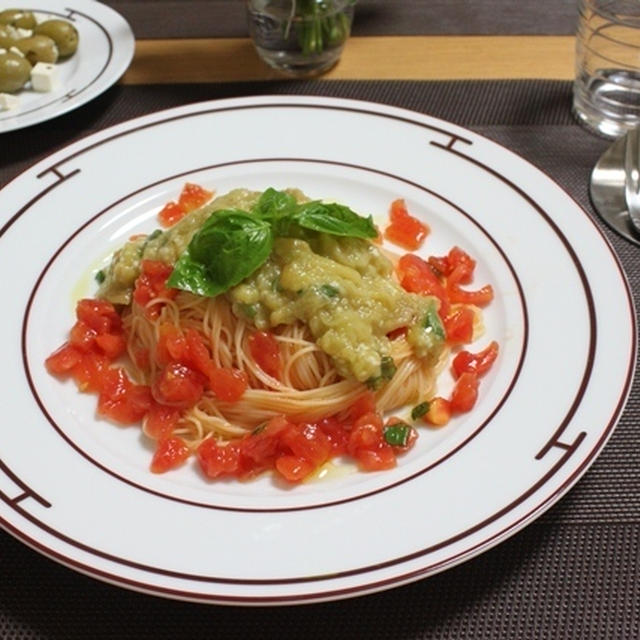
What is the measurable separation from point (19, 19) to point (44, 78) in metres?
0.64

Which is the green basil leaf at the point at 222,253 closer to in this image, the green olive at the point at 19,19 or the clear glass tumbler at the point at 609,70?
the clear glass tumbler at the point at 609,70

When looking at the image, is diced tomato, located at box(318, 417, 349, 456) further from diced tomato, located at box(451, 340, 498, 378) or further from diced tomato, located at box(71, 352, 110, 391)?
diced tomato, located at box(71, 352, 110, 391)

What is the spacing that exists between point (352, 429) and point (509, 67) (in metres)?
2.60

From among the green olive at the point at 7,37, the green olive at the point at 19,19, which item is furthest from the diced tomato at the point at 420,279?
the green olive at the point at 19,19

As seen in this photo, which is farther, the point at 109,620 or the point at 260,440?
the point at 260,440

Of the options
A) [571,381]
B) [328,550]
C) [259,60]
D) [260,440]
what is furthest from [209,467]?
[259,60]

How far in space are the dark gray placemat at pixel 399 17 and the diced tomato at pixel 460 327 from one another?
7.83 feet

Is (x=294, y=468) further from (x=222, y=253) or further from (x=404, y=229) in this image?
(x=404, y=229)

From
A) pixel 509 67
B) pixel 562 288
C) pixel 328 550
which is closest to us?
pixel 328 550

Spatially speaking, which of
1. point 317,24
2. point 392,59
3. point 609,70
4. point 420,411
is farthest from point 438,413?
point 392,59

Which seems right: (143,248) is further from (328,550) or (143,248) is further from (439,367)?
(328,550)

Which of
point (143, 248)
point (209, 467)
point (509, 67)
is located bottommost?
point (509, 67)

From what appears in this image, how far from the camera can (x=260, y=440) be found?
2.79 m

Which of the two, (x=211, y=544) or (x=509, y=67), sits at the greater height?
(x=211, y=544)
